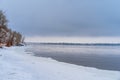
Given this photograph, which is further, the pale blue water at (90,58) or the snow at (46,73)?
the pale blue water at (90,58)

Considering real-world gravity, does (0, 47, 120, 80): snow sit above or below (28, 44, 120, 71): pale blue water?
above

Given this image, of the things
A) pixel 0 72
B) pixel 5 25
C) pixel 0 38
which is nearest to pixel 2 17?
pixel 5 25

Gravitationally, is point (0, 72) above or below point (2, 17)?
below

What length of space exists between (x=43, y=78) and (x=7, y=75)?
2.26 m

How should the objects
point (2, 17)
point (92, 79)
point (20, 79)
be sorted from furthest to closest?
point (2, 17), point (92, 79), point (20, 79)

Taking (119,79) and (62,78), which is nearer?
(62,78)

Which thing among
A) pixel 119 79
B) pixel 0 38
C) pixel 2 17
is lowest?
pixel 119 79

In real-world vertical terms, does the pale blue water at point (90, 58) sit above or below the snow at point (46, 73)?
below

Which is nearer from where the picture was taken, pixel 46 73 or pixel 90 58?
pixel 46 73

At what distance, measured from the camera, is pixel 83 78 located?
1573 cm

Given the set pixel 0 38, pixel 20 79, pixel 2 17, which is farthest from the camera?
pixel 0 38

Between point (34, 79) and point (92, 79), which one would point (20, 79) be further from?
point (92, 79)

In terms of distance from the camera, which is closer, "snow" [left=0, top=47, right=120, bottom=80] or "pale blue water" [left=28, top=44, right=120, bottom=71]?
"snow" [left=0, top=47, right=120, bottom=80]

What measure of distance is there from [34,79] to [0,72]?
279 centimetres
